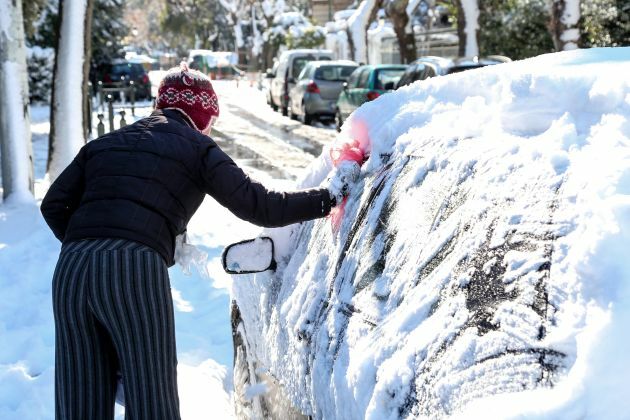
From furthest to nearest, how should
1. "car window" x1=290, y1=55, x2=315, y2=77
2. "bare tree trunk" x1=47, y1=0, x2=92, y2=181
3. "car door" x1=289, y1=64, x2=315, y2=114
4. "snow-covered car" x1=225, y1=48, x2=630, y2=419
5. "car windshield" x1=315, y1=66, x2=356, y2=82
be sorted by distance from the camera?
"car window" x1=290, y1=55, x2=315, y2=77 → "car door" x1=289, y1=64, x2=315, y2=114 → "car windshield" x1=315, y1=66, x2=356, y2=82 → "bare tree trunk" x1=47, y1=0, x2=92, y2=181 → "snow-covered car" x1=225, y1=48, x2=630, y2=419

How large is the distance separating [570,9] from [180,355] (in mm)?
11744

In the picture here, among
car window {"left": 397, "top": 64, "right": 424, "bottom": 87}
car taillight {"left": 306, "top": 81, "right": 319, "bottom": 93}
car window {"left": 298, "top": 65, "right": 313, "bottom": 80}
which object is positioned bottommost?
car taillight {"left": 306, "top": 81, "right": 319, "bottom": 93}

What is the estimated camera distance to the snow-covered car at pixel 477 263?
1319 mm

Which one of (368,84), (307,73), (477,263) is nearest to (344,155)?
(477,263)

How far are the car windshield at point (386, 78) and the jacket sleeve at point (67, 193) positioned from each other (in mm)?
14017

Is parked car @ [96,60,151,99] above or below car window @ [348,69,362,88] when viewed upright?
above

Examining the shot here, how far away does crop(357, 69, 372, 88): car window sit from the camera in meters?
17.0

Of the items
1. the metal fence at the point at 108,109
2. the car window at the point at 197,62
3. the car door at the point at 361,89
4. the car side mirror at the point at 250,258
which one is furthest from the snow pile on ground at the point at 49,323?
the car window at the point at 197,62

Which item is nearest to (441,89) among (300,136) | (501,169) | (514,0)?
(501,169)

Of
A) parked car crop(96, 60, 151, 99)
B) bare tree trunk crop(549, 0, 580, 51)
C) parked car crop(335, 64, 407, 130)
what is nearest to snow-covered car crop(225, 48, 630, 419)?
bare tree trunk crop(549, 0, 580, 51)

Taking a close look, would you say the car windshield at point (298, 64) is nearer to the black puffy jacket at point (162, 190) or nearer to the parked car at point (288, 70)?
the parked car at point (288, 70)

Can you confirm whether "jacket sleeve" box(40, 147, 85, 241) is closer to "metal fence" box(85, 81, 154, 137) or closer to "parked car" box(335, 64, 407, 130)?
"metal fence" box(85, 81, 154, 137)

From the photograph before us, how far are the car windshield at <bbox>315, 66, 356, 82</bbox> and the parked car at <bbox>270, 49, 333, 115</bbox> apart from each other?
289 centimetres

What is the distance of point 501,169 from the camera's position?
1.73 metres
